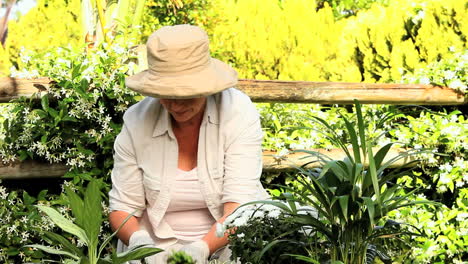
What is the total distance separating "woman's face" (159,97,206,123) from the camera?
2.44m

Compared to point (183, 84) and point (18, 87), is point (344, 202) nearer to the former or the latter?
point (183, 84)

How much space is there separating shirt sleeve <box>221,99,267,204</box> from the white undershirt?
0.13 meters

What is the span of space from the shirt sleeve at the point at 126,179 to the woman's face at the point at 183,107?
23 centimetres

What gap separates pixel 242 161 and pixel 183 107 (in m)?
0.29

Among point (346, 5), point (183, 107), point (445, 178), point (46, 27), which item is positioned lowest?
point (46, 27)

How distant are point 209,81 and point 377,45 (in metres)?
3.57

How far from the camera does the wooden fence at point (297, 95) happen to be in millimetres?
3469

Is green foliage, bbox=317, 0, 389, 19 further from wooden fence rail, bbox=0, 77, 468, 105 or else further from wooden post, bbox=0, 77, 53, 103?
wooden post, bbox=0, 77, 53, 103

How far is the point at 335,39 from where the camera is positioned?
→ 8.30 m

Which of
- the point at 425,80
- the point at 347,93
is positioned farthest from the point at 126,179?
the point at 425,80

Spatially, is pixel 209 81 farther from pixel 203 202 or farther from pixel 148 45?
pixel 203 202

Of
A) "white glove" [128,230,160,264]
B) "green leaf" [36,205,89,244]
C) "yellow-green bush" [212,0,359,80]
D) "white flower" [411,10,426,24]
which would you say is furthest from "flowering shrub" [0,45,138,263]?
"yellow-green bush" [212,0,359,80]

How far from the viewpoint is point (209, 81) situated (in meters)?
2.37

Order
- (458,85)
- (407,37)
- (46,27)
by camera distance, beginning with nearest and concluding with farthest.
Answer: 1. (458,85)
2. (407,37)
3. (46,27)
